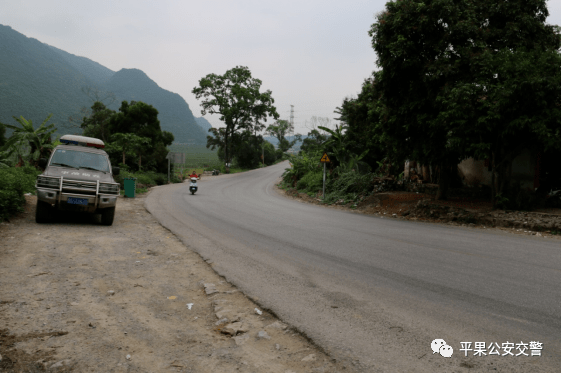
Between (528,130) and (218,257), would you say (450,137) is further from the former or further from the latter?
(218,257)

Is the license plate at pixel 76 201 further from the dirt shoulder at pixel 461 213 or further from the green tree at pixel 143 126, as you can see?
the green tree at pixel 143 126

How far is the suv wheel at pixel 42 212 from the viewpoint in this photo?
9.72 m

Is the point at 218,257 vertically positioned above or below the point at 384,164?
below

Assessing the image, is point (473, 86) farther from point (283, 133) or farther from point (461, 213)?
point (283, 133)

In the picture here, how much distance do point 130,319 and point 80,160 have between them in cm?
810

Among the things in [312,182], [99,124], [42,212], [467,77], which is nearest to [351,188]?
[312,182]

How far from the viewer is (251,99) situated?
5619 cm

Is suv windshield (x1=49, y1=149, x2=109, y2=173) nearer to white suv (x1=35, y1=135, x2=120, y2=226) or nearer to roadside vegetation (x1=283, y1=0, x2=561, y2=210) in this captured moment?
white suv (x1=35, y1=135, x2=120, y2=226)

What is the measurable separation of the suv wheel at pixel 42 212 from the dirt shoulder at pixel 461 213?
11912mm

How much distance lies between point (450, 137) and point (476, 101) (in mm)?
1359

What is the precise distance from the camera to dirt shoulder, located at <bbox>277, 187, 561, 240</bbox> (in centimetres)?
1143

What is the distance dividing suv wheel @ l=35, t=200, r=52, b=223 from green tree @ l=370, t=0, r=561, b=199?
12085mm

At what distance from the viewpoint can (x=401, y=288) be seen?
5.35 m

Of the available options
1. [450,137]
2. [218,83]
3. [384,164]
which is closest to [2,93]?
[218,83]
